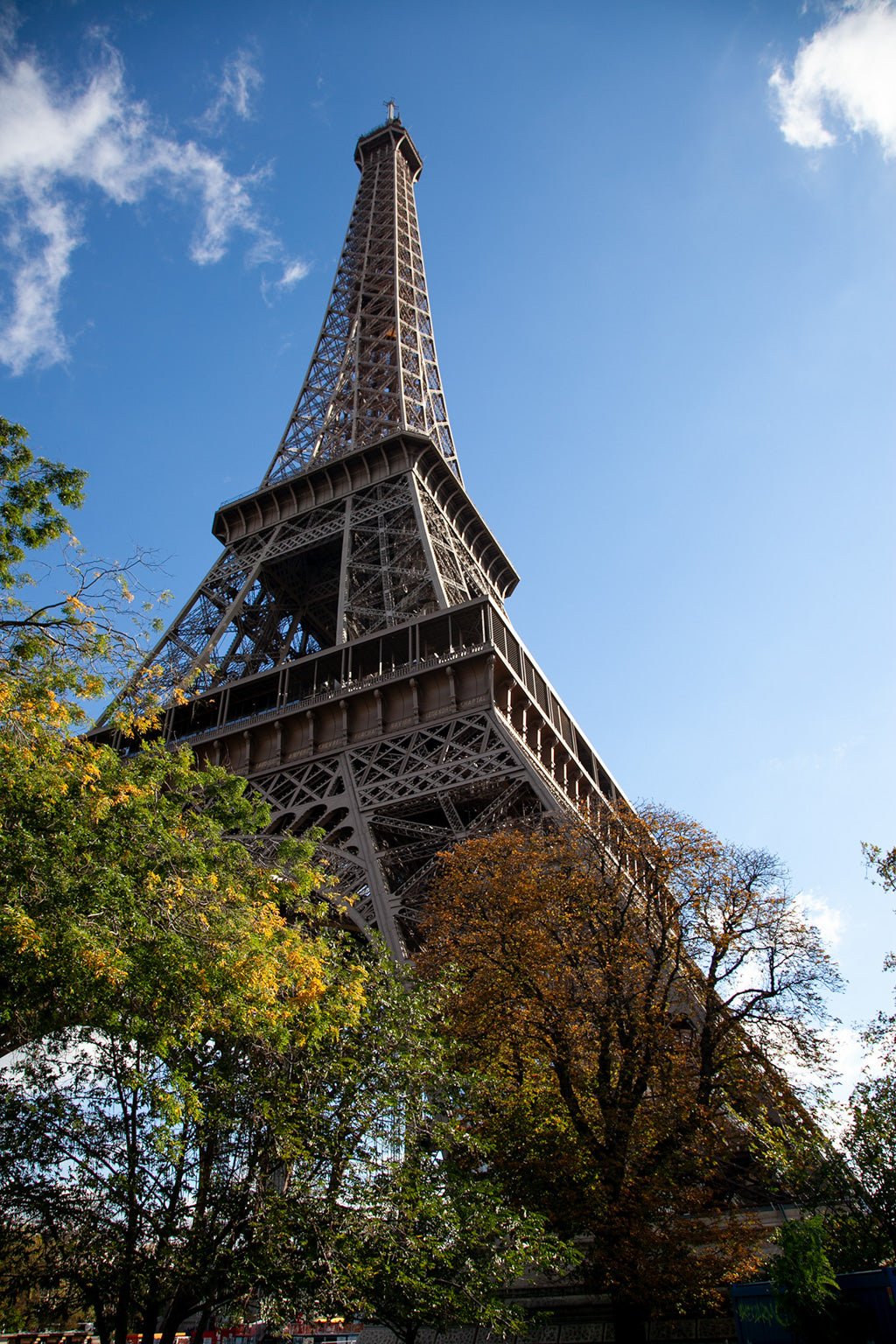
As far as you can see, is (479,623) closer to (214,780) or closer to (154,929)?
(214,780)

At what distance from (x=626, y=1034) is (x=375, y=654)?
15.7 m

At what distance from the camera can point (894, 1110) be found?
14.2m

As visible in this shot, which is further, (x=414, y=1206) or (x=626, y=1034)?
(x=626, y=1034)

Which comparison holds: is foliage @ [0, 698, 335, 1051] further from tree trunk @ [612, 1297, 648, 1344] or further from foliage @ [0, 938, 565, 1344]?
tree trunk @ [612, 1297, 648, 1344]

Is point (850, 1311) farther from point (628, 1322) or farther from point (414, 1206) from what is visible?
point (414, 1206)

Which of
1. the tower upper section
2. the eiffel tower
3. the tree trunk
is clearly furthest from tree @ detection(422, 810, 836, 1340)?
the tower upper section

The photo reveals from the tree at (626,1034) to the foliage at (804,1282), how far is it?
1.07 m

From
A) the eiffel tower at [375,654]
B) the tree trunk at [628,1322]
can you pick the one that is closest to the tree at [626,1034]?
the tree trunk at [628,1322]

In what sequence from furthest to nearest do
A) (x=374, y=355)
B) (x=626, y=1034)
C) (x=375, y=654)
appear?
1. (x=374, y=355)
2. (x=375, y=654)
3. (x=626, y=1034)

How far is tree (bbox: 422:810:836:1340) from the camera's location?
458 inches

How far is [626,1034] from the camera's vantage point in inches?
521

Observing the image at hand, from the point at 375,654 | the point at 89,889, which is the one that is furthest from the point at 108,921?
the point at 375,654

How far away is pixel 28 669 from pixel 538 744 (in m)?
16.6

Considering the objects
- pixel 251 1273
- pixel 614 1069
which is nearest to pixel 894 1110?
pixel 614 1069
